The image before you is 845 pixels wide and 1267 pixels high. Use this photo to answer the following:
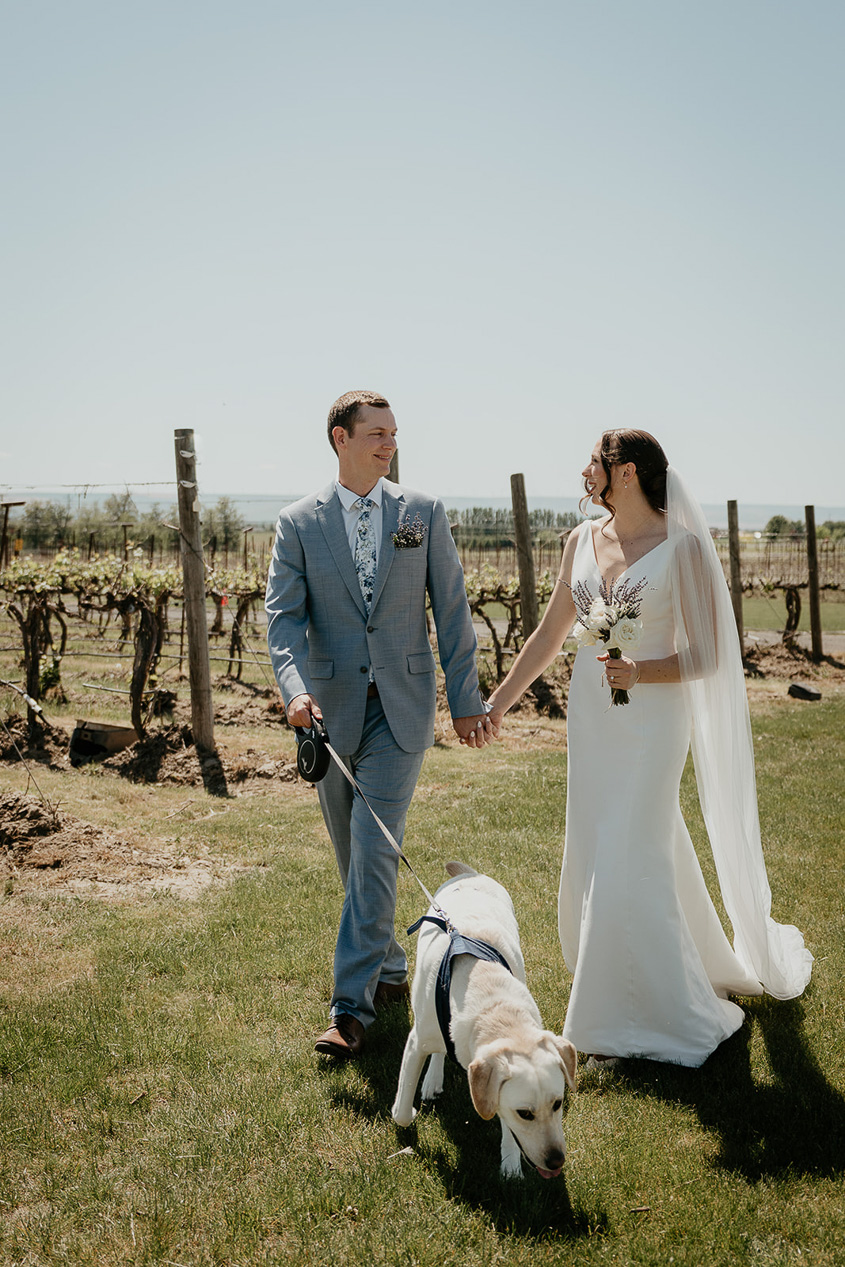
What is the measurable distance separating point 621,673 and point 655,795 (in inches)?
22.2

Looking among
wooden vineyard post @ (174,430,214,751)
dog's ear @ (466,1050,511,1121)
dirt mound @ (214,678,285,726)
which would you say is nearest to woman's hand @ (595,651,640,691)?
dog's ear @ (466,1050,511,1121)

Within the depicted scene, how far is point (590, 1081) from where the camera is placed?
11.6 ft

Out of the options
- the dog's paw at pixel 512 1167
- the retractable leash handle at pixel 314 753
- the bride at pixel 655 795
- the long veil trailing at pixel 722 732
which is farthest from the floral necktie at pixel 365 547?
the dog's paw at pixel 512 1167

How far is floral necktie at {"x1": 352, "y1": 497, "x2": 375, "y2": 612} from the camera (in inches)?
163

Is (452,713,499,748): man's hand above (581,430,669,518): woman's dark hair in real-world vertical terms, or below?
below

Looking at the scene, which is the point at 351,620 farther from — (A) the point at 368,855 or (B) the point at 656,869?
(B) the point at 656,869

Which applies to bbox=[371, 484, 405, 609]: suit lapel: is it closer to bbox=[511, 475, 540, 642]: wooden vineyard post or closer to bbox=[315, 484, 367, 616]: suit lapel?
bbox=[315, 484, 367, 616]: suit lapel

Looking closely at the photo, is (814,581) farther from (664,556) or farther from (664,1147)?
(664,1147)

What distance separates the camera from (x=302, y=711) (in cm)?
369

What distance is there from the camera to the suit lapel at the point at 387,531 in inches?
160

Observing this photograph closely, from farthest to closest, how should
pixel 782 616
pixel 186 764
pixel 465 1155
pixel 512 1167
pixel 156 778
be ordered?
1. pixel 782 616
2. pixel 186 764
3. pixel 156 778
4. pixel 465 1155
5. pixel 512 1167

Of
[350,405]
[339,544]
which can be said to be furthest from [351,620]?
[350,405]

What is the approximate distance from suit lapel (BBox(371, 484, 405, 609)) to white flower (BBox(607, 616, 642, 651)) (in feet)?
3.49

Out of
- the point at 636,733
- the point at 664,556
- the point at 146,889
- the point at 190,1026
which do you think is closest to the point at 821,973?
the point at 636,733
